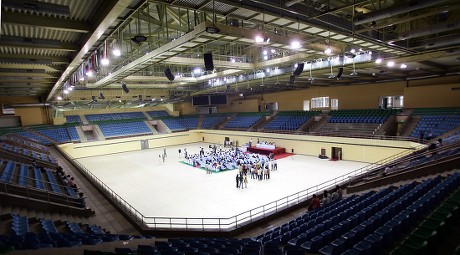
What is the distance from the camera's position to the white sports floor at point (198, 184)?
1357 centimetres

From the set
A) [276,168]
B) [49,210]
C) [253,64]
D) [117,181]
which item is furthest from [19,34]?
[276,168]

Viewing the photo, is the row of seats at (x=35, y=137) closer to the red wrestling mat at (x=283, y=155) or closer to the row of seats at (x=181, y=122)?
the row of seats at (x=181, y=122)

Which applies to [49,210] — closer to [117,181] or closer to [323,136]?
[117,181]

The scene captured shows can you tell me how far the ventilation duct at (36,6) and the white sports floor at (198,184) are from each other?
379 inches

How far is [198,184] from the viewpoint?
17984 millimetres

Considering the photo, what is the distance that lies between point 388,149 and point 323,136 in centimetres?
573

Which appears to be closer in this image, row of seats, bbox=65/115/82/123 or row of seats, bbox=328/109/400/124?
row of seats, bbox=328/109/400/124

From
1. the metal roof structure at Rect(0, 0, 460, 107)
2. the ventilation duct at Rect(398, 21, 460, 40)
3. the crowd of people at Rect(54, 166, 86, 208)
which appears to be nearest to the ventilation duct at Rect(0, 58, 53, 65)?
the metal roof structure at Rect(0, 0, 460, 107)

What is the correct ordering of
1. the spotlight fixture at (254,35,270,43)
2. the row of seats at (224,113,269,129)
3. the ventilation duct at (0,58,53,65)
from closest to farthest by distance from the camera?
the spotlight fixture at (254,35,270,43)
the ventilation duct at (0,58,53,65)
the row of seats at (224,113,269,129)

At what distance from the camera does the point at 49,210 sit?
31.5ft

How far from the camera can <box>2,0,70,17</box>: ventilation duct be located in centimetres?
577

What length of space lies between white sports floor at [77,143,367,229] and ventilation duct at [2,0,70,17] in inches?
379

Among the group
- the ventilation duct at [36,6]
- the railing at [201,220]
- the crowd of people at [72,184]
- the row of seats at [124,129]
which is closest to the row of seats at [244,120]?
the row of seats at [124,129]

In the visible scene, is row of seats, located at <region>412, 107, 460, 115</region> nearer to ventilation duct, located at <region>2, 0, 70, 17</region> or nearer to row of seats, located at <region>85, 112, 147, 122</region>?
ventilation duct, located at <region>2, 0, 70, 17</region>
